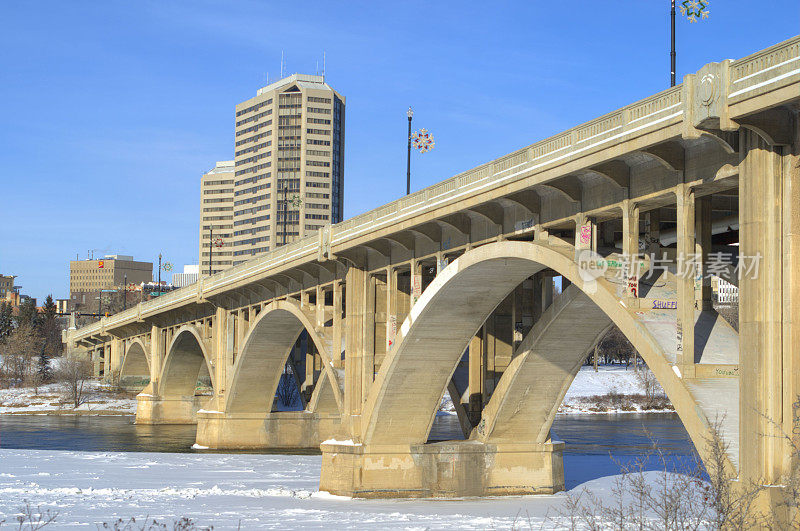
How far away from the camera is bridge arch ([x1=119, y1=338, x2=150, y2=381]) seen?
359 ft

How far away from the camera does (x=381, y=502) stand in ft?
108

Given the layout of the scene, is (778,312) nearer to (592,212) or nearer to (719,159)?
(719,159)

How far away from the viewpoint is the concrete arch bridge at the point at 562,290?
53.5 feet

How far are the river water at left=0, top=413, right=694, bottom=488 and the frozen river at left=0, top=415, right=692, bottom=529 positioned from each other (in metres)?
0.16

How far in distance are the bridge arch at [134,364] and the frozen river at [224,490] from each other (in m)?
46.7

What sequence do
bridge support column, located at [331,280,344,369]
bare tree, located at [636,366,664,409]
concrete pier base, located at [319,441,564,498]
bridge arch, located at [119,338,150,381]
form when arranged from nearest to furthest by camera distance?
concrete pier base, located at [319,441,564,498]
bridge support column, located at [331,280,344,369]
bare tree, located at [636,366,664,409]
bridge arch, located at [119,338,150,381]

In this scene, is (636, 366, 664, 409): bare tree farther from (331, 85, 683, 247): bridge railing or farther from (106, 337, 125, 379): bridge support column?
(331, 85, 683, 247): bridge railing

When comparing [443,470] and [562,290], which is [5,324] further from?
[562,290]

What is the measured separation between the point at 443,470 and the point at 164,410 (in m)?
55.6

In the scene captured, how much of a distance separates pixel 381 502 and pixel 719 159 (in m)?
18.9

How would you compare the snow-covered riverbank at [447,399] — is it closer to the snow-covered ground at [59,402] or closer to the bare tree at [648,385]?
the snow-covered ground at [59,402]

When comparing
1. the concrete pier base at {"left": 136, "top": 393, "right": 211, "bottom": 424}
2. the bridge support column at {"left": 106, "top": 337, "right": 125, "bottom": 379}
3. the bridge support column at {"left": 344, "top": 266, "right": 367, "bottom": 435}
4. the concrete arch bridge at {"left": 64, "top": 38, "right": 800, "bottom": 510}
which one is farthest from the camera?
the bridge support column at {"left": 106, "top": 337, "right": 125, "bottom": 379}

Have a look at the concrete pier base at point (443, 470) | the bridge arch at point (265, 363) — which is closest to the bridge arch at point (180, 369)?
the bridge arch at point (265, 363)

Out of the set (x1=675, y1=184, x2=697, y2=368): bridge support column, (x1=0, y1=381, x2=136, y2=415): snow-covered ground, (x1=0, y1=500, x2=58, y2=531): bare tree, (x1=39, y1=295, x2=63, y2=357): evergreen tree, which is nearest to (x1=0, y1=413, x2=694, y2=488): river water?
(x1=0, y1=381, x2=136, y2=415): snow-covered ground
